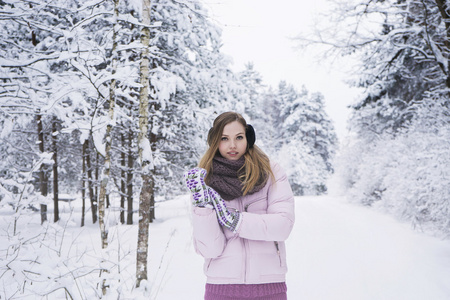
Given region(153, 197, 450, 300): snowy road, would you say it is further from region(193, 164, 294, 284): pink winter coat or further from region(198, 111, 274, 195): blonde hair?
region(198, 111, 274, 195): blonde hair

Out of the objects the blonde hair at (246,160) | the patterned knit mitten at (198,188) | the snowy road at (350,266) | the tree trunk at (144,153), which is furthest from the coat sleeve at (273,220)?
the tree trunk at (144,153)

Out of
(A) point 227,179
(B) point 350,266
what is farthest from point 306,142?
(A) point 227,179

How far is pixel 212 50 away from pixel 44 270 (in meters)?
9.04

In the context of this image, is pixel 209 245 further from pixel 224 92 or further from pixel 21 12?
pixel 224 92

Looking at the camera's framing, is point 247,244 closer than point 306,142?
Yes

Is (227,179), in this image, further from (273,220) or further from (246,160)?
(273,220)

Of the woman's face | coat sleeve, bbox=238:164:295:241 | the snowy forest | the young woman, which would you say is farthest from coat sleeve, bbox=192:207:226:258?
the snowy forest

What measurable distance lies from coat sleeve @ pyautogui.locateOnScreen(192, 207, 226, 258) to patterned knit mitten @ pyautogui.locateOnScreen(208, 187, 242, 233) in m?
0.04

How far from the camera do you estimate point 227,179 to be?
6.42 ft

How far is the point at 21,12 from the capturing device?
333 centimetres

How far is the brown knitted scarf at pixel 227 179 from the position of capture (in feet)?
6.29

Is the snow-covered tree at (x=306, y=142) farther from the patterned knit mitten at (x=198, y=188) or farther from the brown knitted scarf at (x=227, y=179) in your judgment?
the patterned knit mitten at (x=198, y=188)

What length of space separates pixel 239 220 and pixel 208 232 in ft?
0.70

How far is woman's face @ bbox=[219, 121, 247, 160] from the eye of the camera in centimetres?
206
